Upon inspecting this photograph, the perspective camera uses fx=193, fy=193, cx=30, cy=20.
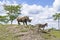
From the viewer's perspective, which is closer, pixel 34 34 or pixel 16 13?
pixel 34 34

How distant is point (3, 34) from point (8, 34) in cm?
45

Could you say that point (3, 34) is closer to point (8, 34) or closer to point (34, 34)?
point (8, 34)

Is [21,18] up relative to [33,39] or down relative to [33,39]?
up

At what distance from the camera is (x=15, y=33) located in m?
17.6

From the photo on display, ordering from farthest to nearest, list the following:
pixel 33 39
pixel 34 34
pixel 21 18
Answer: pixel 21 18
pixel 34 34
pixel 33 39

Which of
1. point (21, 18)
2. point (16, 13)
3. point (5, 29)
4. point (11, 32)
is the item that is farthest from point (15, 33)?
point (16, 13)

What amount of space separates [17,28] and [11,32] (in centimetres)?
121

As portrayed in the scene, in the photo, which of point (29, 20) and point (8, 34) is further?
point (29, 20)

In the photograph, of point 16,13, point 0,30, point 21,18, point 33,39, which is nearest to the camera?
point 33,39

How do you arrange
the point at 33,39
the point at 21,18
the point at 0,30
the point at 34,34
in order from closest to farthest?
the point at 33,39 < the point at 34,34 < the point at 0,30 < the point at 21,18

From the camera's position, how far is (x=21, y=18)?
2553 centimetres

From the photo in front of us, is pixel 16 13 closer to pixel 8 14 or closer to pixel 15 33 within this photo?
pixel 8 14

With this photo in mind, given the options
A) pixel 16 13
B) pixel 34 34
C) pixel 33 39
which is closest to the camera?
pixel 33 39

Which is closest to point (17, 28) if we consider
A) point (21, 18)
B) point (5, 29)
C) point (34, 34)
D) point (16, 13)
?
point (5, 29)
